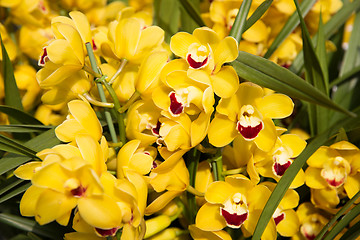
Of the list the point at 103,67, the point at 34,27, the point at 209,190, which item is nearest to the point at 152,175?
the point at 209,190

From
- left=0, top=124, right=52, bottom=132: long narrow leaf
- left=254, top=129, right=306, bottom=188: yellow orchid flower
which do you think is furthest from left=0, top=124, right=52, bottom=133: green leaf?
left=254, top=129, right=306, bottom=188: yellow orchid flower

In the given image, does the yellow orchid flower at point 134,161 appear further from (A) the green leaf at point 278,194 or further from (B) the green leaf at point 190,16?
(B) the green leaf at point 190,16

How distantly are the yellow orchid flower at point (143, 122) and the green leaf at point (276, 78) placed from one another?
13 cm

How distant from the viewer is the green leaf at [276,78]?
48 cm

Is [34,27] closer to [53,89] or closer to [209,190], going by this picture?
[53,89]

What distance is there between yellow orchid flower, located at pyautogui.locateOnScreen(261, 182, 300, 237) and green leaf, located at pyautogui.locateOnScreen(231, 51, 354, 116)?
0.58ft

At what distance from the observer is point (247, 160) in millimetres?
614

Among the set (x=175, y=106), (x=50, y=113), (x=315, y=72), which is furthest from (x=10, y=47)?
(x=315, y=72)

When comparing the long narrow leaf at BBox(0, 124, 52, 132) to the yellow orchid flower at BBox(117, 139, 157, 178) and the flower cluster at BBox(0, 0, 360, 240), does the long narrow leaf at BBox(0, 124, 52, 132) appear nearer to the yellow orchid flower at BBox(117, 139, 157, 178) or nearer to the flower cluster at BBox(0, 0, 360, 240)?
the flower cluster at BBox(0, 0, 360, 240)

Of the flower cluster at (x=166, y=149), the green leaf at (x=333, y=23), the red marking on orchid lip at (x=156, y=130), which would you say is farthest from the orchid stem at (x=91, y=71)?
the green leaf at (x=333, y=23)

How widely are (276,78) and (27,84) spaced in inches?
20.9

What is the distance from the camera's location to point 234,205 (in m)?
0.58

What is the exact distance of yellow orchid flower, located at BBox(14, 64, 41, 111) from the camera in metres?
0.85

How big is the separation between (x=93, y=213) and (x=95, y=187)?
0.03 metres
